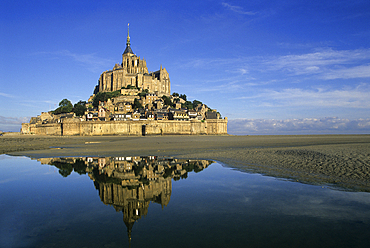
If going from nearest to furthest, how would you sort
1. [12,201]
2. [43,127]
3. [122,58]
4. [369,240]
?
1. [369,240]
2. [12,201]
3. [43,127]
4. [122,58]

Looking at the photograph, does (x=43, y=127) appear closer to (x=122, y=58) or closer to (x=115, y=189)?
(x=122, y=58)

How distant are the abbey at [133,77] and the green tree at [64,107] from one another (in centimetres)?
1672

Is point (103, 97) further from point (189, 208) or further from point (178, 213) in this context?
point (178, 213)

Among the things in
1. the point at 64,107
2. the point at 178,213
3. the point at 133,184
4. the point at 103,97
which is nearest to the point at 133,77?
the point at 103,97

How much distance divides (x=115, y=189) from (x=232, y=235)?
16.8 ft

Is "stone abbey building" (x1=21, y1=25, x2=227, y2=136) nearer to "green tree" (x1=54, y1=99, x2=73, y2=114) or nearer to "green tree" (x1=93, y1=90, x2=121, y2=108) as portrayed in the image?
"green tree" (x1=93, y1=90, x2=121, y2=108)

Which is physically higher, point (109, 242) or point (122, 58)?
point (122, 58)

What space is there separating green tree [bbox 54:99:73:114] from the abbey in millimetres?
16717

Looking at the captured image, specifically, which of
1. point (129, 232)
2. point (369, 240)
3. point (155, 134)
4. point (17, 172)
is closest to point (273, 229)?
point (369, 240)

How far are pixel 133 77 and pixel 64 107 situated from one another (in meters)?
30.8

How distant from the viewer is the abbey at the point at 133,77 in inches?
3989

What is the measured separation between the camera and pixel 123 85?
100 meters

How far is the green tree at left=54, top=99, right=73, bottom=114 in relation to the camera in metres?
85.6

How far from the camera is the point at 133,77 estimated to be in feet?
338
